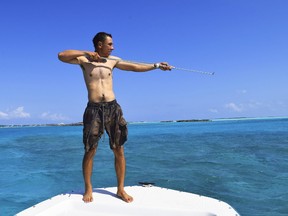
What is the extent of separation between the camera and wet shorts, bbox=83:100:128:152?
3885mm

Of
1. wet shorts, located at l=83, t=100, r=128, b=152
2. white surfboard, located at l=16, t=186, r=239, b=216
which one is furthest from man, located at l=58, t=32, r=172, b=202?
white surfboard, located at l=16, t=186, r=239, b=216

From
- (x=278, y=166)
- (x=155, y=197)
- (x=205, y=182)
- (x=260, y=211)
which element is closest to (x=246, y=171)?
(x=278, y=166)

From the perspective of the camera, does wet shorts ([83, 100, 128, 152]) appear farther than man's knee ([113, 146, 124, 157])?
No

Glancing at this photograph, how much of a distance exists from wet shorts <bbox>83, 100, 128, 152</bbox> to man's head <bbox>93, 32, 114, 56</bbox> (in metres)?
0.67

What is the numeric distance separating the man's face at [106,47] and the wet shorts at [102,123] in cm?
65

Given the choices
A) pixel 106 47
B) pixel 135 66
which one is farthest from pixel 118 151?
pixel 106 47

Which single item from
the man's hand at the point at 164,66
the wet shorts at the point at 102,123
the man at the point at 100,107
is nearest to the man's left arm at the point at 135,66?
the man's hand at the point at 164,66

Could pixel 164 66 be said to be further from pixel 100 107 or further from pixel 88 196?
pixel 88 196

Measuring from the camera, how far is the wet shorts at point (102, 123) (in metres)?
3.88

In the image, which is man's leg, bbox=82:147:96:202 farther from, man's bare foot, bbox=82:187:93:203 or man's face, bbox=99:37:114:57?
man's face, bbox=99:37:114:57

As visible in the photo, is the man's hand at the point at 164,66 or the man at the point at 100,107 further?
the man's hand at the point at 164,66

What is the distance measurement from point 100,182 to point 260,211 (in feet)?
15.6

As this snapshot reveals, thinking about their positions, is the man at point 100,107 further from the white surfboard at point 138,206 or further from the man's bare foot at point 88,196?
the white surfboard at point 138,206

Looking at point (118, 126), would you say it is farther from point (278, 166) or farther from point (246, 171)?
point (278, 166)
